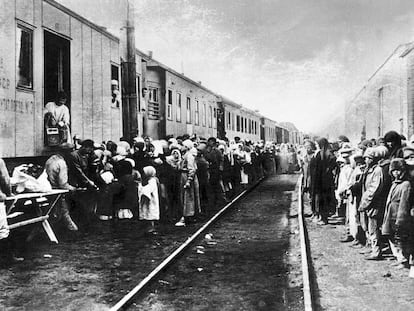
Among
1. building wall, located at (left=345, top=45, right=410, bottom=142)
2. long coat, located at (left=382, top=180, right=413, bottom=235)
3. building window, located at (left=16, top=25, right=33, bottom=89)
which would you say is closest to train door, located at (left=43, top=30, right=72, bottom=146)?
building window, located at (left=16, top=25, right=33, bottom=89)

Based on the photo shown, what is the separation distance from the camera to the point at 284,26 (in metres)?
8.61

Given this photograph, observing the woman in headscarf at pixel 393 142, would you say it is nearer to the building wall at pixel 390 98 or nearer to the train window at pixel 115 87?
the building wall at pixel 390 98

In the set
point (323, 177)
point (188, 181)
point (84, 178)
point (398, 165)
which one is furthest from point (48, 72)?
point (398, 165)

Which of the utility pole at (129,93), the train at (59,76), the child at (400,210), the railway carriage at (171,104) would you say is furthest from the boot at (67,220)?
the railway carriage at (171,104)

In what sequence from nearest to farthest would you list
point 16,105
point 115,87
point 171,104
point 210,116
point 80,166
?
point 16,105, point 80,166, point 115,87, point 171,104, point 210,116

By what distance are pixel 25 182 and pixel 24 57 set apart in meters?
2.21

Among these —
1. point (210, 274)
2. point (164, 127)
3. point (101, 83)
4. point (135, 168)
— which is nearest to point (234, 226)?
point (135, 168)

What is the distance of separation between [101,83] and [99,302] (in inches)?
269

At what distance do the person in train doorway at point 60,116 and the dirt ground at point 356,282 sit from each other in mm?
4976

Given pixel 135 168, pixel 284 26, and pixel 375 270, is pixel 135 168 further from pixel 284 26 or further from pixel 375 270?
pixel 375 270

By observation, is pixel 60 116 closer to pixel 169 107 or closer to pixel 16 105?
pixel 16 105

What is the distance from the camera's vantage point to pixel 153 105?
18312mm

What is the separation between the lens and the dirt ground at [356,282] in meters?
4.46

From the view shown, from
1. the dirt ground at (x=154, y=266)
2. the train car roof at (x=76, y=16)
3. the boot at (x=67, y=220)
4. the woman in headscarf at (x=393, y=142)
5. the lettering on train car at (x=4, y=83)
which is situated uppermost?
the train car roof at (x=76, y=16)
